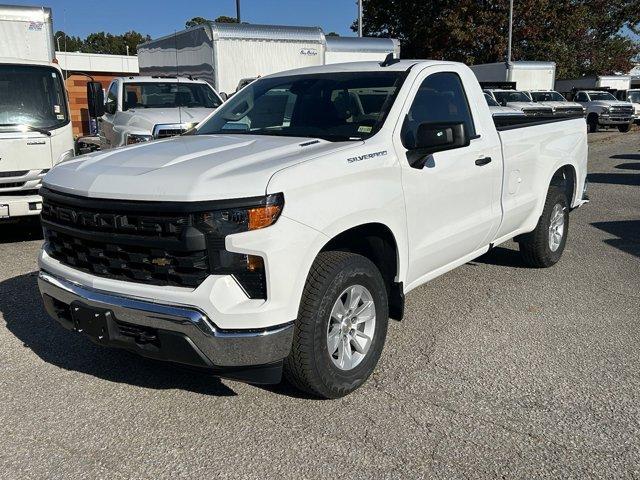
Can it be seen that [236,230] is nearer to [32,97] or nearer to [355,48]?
[32,97]

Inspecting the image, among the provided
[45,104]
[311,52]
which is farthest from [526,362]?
[311,52]

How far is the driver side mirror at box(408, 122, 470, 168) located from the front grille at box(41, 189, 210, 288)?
5.16ft

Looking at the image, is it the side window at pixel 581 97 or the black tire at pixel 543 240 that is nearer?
the black tire at pixel 543 240

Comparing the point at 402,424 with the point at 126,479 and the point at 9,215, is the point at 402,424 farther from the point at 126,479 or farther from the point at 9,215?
the point at 9,215

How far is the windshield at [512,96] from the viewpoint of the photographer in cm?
2369

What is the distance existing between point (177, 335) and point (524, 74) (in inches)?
1177

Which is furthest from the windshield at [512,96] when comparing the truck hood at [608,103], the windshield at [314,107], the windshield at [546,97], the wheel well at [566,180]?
the windshield at [314,107]

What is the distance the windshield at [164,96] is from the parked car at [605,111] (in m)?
21.0

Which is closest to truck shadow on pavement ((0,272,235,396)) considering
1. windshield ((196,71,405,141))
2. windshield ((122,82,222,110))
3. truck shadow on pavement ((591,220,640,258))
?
windshield ((196,71,405,141))

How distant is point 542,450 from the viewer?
3.05m

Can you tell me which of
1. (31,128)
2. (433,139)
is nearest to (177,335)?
(433,139)

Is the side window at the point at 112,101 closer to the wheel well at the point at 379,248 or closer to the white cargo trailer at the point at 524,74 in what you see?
the wheel well at the point at 379,248

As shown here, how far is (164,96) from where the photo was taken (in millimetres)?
→ 10766

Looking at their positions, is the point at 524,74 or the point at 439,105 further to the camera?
the point at 524,74
